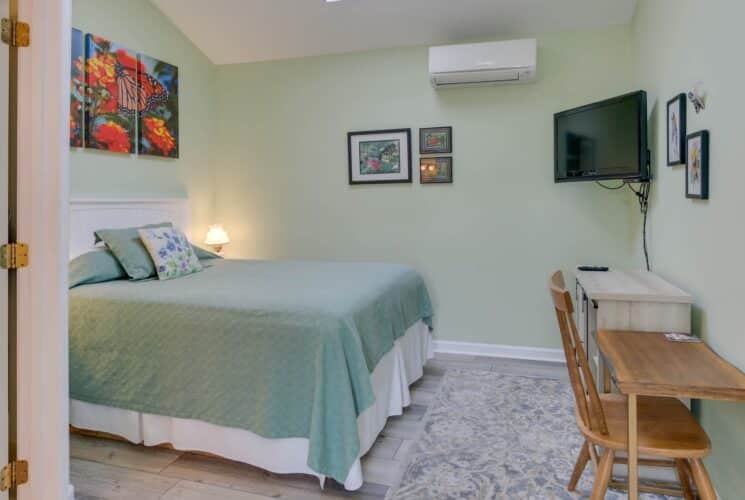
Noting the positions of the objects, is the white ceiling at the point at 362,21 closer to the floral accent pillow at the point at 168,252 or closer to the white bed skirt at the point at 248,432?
the floral accent pillow at the point at 168,252

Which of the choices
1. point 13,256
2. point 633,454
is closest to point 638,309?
point 633,454

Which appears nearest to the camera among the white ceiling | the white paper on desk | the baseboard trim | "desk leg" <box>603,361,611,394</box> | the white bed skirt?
the white paper on desk

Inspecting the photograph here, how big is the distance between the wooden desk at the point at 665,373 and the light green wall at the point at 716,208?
Result: 118 mm

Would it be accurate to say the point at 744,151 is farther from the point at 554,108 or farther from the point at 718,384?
the point at 554,108

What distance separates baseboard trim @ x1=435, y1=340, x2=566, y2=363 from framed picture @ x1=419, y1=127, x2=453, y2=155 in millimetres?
1621

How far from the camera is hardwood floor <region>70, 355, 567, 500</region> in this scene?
6.79 feet

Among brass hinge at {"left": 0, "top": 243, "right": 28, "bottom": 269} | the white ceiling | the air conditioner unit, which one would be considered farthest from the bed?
the white ceiling

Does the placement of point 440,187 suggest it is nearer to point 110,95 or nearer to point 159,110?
point 159,110

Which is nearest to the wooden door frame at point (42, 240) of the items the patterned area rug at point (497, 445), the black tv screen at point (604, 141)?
the patterned area rug at point (497, 445)

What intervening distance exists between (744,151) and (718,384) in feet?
2.65

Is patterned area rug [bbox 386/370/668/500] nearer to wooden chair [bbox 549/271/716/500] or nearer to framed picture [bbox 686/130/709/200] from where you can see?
wooden chair [bbox 549/271/716/500]

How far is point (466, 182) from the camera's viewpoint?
3.94 metres

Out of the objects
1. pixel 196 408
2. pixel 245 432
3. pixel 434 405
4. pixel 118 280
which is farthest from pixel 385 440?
pixel 118 280

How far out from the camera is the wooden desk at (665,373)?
4.75 feet
